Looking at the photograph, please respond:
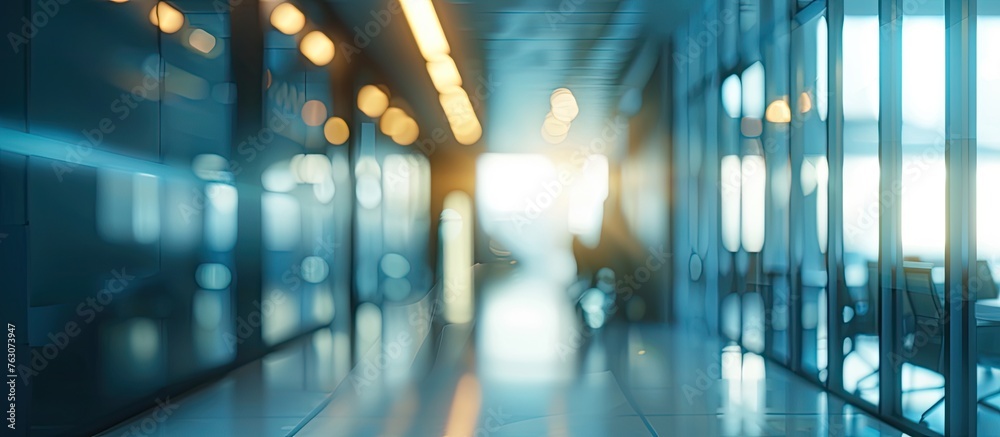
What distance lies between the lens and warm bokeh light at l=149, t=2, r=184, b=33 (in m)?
4.06

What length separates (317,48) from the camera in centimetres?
702

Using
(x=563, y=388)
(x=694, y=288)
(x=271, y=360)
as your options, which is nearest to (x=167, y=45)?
(x=271, y=360)

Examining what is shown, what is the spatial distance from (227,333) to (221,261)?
0.57 meters

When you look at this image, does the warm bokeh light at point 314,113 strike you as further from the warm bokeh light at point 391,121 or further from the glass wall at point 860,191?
the glass wall at point 860,191

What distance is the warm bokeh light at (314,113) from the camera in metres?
6.71

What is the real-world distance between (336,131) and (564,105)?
6194 millimetres

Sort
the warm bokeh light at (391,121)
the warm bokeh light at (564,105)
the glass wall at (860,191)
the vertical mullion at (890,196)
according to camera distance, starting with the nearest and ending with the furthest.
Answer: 1. the vertical mullion at (890,196)
2. the glass wall at (860,191)
3. the warm bokeh light at (391,121)
4. the warm bokeh light at (564,105)

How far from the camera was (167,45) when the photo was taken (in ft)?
13.9

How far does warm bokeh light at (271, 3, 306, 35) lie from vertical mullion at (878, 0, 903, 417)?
4.43m

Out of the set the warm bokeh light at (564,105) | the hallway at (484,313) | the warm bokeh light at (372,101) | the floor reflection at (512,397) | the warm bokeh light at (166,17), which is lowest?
the floor reflection at (512,397)

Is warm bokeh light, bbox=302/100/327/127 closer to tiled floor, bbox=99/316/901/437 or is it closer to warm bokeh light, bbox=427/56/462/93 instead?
tiled floor, bbox=99/316/901/437

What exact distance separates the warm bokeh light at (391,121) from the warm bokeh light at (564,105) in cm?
256

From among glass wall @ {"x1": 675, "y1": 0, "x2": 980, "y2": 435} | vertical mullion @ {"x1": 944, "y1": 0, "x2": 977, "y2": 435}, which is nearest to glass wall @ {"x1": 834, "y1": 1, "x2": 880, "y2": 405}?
glass wall @ {"x1": 675, "y1": 0, "x2": 980, "y2": 435}

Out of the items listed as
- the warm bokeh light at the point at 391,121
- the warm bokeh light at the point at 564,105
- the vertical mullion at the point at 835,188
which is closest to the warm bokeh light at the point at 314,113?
the warm bokeh light at the point at 391,121
